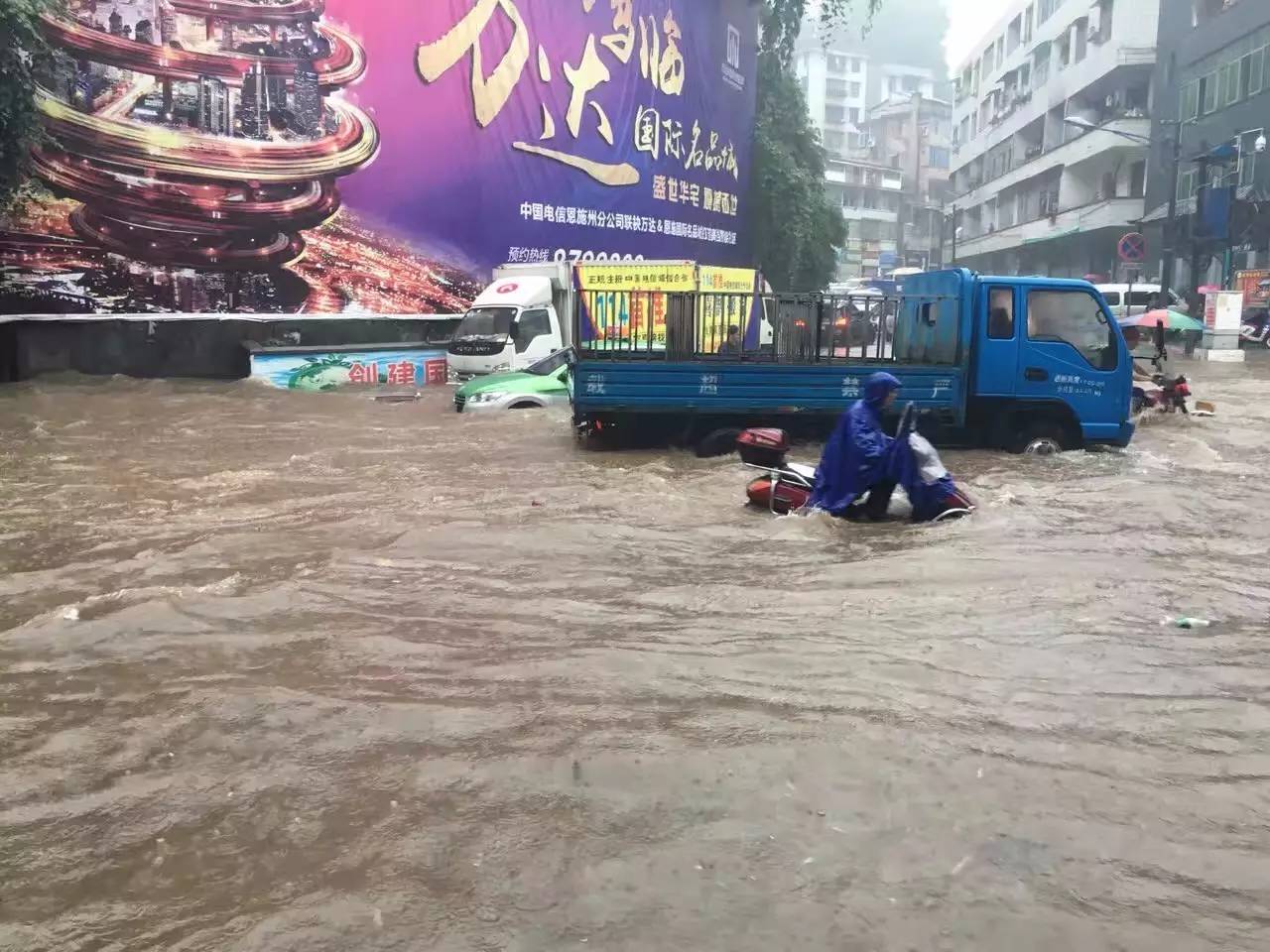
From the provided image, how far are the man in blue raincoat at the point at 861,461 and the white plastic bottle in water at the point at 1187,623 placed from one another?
2.29 meters

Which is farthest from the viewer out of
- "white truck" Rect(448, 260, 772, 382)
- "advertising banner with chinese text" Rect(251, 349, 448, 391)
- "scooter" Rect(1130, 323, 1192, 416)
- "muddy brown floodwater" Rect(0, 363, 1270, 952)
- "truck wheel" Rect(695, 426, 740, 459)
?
"advertising banner with chinese text" Rect(251, 349, 448, 391)

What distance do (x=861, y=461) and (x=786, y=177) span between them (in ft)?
88.8

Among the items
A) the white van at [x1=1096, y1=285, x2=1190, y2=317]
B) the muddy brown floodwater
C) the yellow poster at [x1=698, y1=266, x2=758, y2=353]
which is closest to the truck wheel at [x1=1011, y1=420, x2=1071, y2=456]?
the muddy brown floodwater

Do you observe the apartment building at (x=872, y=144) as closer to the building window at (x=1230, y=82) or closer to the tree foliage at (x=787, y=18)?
the building window at (x=1230, y=82)

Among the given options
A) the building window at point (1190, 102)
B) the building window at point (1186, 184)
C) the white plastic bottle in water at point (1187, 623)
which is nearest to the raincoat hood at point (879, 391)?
the white plastic bottle in water at point (1187, 623)

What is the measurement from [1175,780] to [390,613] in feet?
12.2

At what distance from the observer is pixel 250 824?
10.7ft

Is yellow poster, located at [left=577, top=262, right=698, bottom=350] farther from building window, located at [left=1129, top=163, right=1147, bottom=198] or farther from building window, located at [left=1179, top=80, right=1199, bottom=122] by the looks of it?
building window, located at [left=1129, top=163, right=1147, bottom=198]

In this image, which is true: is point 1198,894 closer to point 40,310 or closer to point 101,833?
point 101,833

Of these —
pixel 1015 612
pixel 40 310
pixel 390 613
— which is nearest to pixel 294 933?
pixel 390 613

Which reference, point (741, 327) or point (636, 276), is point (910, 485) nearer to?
point (741, 327)

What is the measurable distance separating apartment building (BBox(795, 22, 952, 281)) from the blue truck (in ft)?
183

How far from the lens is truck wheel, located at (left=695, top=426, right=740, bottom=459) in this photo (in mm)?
10699

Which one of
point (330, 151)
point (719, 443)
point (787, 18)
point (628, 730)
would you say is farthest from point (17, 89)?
point (787, 18)
